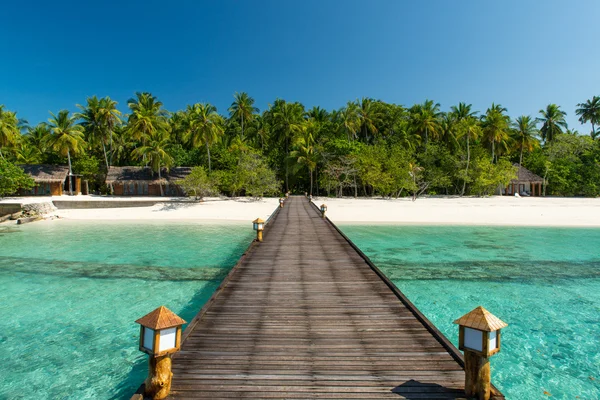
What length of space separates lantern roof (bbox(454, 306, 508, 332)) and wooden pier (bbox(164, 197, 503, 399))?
75 cm

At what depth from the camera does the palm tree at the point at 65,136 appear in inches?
1385

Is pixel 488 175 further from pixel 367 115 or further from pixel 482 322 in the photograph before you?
pixel 482 322

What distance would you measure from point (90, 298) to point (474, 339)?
8425 mm

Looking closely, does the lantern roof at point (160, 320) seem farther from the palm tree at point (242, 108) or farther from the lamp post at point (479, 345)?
the palm tree at point (242, 108)

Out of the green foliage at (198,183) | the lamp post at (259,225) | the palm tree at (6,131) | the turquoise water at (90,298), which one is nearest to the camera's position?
the turquoise water at (90,298)

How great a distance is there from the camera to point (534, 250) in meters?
12.9

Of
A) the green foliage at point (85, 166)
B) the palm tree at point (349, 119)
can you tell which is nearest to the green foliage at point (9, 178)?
the green foliage at point (85, 166)

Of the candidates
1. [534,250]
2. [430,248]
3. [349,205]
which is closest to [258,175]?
[349,205]

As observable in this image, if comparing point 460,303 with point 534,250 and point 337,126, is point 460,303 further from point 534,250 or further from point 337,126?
point 337,126

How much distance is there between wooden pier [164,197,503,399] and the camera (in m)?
3.16

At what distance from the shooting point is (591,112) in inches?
1948

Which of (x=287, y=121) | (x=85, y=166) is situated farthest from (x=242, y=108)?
(x=85, y=166)

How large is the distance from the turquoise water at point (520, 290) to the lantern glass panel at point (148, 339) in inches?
178

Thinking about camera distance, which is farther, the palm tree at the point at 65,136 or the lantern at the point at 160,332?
the palm tree at the point at 65,136
